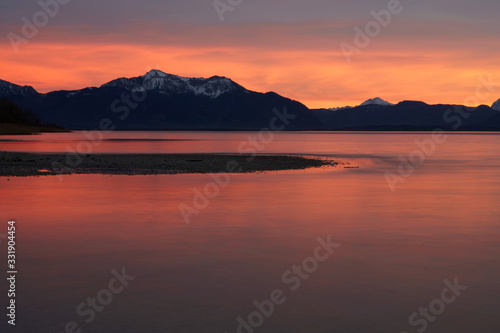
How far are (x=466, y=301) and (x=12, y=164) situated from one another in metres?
41.9

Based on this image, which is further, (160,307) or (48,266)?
(48,266)

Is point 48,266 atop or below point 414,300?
atop

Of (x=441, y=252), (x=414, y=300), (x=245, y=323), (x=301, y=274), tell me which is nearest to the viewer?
(x=245, y=323)

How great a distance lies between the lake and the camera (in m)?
10.4

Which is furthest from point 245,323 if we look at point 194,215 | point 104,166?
point 104,166

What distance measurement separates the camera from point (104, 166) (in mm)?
46781

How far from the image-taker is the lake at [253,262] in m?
10.4

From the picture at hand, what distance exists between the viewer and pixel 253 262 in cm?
1438

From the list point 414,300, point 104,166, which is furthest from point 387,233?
point 104,166

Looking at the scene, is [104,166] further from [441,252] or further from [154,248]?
[441,252]

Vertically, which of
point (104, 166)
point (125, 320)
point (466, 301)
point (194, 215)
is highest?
point (104, 166)

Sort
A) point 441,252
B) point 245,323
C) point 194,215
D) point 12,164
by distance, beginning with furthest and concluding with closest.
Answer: point 12,164, point 194,215, point 441,252, point 245,323

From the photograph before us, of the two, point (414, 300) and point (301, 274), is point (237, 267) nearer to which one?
point (301, 274)

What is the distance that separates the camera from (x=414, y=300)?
11328 millimetres
